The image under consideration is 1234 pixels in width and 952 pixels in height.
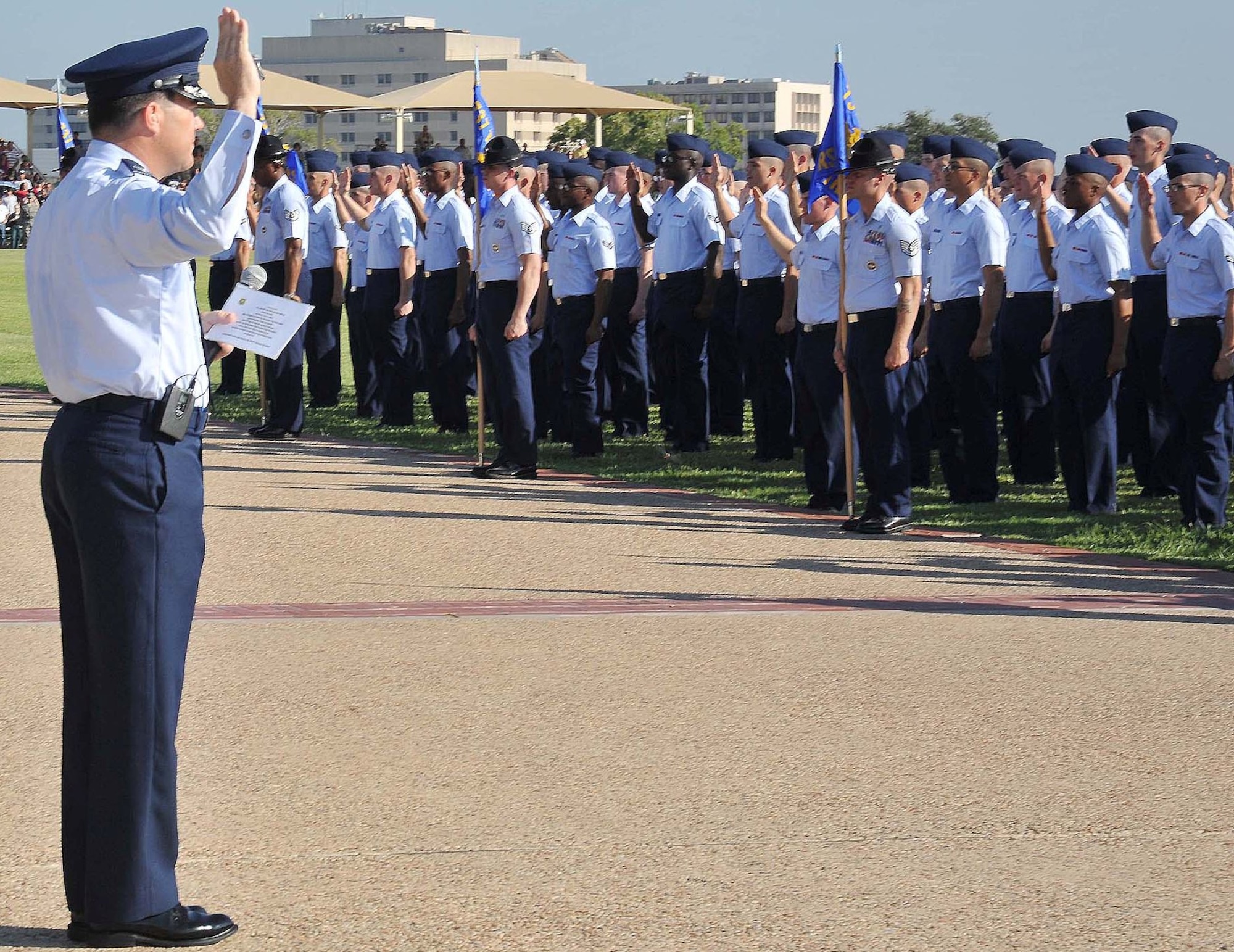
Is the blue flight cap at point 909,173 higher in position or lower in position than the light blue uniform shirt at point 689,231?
higher

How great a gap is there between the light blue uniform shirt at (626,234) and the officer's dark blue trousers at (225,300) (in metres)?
3.26

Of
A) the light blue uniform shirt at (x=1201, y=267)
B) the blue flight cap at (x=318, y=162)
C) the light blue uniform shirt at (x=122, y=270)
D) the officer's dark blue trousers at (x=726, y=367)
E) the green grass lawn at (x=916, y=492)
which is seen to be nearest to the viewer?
the light blue uniform shirt at (x=122, y=270)

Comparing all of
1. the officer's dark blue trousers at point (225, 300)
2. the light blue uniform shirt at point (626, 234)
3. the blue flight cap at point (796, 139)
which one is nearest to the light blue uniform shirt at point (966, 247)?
the blue flight cap at point (796, 139)

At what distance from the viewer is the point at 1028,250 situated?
12930mm

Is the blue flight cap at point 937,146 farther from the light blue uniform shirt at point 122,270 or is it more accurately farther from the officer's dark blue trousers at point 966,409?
the light blue uniform shirt at point 122,270

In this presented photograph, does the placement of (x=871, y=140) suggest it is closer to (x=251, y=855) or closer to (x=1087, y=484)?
(x=1087, y=484)

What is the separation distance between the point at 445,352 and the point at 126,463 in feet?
39.9

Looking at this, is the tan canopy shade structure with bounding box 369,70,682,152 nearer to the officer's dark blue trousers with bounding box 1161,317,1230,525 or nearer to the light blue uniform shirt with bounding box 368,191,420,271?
the light blue uniform shirt with bounding box 368,191,420,271

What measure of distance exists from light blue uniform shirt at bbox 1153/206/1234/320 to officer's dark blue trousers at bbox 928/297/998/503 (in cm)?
160

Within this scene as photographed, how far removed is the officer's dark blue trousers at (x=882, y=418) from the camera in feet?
36.6

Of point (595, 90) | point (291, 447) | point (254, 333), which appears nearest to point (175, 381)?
point (254, 333)

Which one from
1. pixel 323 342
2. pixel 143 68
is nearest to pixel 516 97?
pixel 323 342

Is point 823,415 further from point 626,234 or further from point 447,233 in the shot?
point 447,233

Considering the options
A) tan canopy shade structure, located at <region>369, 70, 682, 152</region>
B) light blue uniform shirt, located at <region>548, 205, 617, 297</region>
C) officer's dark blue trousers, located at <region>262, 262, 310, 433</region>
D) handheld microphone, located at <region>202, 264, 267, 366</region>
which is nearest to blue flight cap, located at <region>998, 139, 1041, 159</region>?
light blue uniform shirt, located at <region>548, 205, 617, 297</region>
